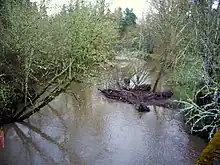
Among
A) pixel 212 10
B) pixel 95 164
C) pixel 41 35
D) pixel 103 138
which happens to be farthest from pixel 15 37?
pixel 212 10

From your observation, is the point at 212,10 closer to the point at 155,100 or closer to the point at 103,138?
the point at 103,138

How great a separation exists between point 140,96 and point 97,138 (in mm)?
6288

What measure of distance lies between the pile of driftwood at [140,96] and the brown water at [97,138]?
98cm

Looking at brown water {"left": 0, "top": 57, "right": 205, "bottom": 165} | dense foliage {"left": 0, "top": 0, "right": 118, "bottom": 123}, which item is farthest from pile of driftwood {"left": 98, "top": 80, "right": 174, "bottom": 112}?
dense foliage {"left": 0, "top": 0, "right": 118, "bottom": 123}

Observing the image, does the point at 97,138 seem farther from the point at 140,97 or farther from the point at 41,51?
the point at 140,97

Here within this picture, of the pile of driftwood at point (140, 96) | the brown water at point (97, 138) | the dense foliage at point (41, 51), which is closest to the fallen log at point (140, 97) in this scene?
the pile of driftwood at point (140, 96)

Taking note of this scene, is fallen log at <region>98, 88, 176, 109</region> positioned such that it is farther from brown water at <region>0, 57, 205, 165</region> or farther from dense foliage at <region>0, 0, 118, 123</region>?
dense foliage at <region>0, 0, 118, 123</region>

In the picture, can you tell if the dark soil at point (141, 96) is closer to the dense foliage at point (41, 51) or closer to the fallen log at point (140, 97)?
the fallen log at point (140, 97)

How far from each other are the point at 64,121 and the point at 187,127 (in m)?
4.33

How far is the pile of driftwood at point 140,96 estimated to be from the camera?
15.1m

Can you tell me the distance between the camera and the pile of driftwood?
15.1 meters

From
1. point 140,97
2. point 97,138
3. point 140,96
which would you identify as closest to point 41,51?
point 97,138

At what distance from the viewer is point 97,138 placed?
10094 millimetres

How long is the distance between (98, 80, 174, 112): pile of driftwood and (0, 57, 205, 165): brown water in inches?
38.7
